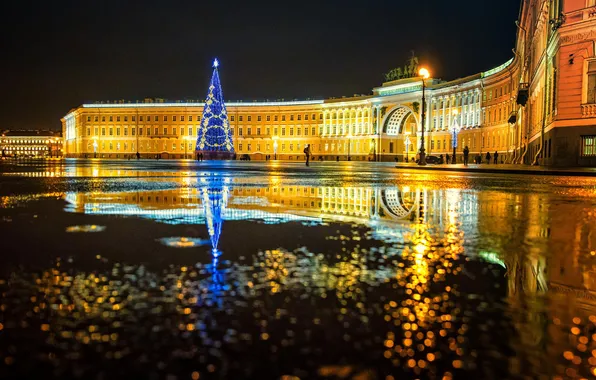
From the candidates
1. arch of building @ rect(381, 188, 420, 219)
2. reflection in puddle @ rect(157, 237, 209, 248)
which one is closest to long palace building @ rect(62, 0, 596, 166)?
arch of building @ rect(381, 188, 420, 219)

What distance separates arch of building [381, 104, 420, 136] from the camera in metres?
122

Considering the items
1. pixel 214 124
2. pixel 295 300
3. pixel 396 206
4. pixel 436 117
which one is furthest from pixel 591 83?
pixel 436 117

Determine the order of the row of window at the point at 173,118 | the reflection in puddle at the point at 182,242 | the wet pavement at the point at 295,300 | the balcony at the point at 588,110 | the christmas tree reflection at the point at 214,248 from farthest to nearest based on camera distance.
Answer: the row of window at the point at 173,118 < the balcony at the point at 588,110 < the reflection in puddle at the point at 182,242 < the christmas tree reflection at the point at 214,248 < the wet pavement at the point at 295,300

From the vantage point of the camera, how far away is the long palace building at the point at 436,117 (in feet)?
98.9

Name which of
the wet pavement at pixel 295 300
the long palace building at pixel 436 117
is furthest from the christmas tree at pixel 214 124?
the wet pavement at pixel 295 300

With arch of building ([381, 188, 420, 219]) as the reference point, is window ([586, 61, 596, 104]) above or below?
above

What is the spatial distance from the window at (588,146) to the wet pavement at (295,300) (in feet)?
82.7

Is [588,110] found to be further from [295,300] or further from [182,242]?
[295,300]

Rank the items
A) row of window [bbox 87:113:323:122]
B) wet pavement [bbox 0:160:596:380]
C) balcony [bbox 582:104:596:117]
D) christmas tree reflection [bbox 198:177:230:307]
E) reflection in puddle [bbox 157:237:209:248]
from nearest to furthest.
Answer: wet pavement [bbox 0:160:596:380] → christmas tree reflection [bbox 198:177:230:307] → reflection in puddle [bbox 157:237:209:248] → balcony [bbox 582:104:596:117] → row of window [bbox 87:113:323:122]

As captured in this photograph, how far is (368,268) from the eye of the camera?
4621 mm

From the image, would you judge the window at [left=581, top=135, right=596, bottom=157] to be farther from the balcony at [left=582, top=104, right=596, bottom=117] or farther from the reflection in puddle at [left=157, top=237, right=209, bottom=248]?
the reflection in puddle at [left=157, top=237, right=209, bottom=248]

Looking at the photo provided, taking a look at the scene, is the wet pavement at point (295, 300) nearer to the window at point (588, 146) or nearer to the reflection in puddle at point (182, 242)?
the reflection in puddle at point (182, 242)

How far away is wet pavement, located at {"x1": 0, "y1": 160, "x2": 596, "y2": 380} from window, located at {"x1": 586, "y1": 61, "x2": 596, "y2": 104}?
81.4 ft

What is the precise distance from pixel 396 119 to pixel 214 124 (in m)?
56.9
